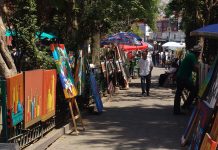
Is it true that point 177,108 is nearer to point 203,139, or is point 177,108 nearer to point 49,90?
point 49,90

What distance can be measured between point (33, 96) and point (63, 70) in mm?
1813

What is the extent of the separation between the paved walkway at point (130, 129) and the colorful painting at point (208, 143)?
2.43 metres

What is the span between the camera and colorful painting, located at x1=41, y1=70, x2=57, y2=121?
8.87 meters

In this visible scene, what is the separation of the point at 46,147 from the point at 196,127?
111 inches

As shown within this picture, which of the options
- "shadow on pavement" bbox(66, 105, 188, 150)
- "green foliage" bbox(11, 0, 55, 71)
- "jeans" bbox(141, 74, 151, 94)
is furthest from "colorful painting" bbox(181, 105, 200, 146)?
"jeans" bbox(141, 74, 151, 94)

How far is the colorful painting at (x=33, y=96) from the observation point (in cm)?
785

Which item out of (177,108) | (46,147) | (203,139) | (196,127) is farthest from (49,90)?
(177,108)

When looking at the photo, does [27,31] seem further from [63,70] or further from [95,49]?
[95,49]

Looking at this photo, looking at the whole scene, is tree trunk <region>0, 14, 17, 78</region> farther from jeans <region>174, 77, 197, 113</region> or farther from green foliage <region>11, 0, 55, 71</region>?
jeans <region>174, 77, 197, 113</region>

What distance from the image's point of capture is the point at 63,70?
390 inches

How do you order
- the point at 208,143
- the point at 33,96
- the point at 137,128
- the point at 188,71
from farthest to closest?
the point at 188,71 → the point at 137,128 → the point at 33,96 → the point at 208,143

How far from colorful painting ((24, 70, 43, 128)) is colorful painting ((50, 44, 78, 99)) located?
1081mm

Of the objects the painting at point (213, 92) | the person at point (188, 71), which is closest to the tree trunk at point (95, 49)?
the person at point (188, 71)

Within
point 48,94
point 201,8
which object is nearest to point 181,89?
point 48,94
